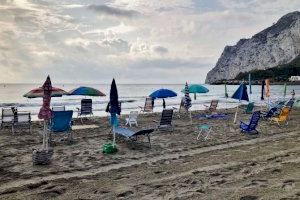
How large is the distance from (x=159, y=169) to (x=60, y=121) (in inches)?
186

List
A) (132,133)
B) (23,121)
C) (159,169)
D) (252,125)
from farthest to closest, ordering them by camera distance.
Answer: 1. (252,125)
2. (23,121)
3. (132,133)
4. (159,169)

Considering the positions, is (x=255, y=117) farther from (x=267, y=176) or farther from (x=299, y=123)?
(x=267, y=176)

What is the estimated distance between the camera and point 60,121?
40.8 ft

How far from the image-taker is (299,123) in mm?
18438

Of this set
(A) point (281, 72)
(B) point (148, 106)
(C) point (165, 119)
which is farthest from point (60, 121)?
(A) point (281, 72)

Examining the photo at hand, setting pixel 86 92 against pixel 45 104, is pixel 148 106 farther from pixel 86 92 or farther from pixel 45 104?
pixel 45 104

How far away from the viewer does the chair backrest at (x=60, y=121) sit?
12.3 m

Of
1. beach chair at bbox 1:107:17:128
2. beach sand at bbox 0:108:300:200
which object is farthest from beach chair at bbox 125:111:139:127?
beach chair at bbox 1:107:17:128

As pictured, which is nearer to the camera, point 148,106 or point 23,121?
point 23,121

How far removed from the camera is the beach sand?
23.1 feet

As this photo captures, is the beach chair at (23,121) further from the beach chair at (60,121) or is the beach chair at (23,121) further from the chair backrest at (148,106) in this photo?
the chair backrest at (148,106)

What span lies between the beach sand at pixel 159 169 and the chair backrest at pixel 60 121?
0.49m

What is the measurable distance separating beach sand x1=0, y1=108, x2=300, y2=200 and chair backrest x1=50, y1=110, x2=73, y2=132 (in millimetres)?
488

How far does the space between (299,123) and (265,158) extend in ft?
31.3
